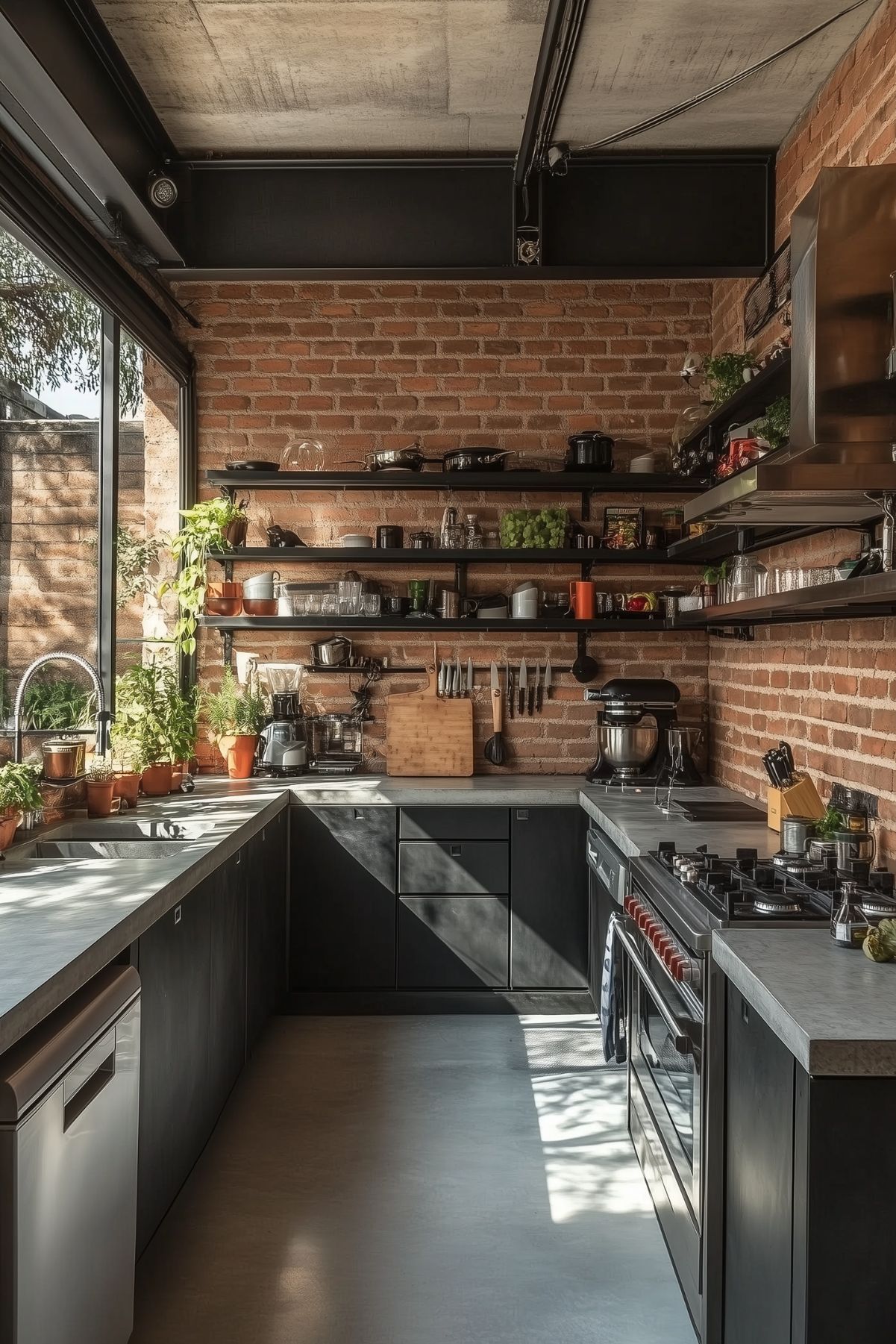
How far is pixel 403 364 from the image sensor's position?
474cm

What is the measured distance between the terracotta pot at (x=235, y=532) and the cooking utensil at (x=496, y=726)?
4.05ft

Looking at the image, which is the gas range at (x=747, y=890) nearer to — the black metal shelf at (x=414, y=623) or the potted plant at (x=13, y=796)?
the potted plant at (x=13, y=796)

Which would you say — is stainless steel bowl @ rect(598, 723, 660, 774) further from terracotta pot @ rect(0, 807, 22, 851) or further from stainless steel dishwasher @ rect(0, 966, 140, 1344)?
stainless steel dishwasher @ rect(0, 966, 140, 1344)

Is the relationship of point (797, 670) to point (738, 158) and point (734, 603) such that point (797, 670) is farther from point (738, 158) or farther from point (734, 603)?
point (738, 158)

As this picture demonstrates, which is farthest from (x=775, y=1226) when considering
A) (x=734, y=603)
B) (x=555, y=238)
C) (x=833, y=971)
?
(x=555, y=238)

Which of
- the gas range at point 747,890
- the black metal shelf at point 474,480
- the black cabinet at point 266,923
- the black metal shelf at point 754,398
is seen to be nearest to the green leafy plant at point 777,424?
the black metal shelf at point 754,398

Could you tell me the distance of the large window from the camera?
9.93 ft

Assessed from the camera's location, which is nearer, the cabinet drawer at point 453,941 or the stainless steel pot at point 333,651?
the cabinet drawer at point 453,941

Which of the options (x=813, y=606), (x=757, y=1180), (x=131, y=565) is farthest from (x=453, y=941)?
(x=757, y=1180)

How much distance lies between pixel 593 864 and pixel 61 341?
256cm

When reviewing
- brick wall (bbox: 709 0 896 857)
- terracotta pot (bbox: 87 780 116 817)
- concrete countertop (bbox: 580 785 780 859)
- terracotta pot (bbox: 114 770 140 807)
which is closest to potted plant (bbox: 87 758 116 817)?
terracotta pot (bbox: 87 780 116 817)

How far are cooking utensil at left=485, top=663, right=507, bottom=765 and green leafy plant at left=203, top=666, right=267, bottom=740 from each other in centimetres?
102

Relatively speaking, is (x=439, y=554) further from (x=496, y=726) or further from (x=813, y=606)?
(x=813, y=606)

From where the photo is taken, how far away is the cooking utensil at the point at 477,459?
14.7ft
